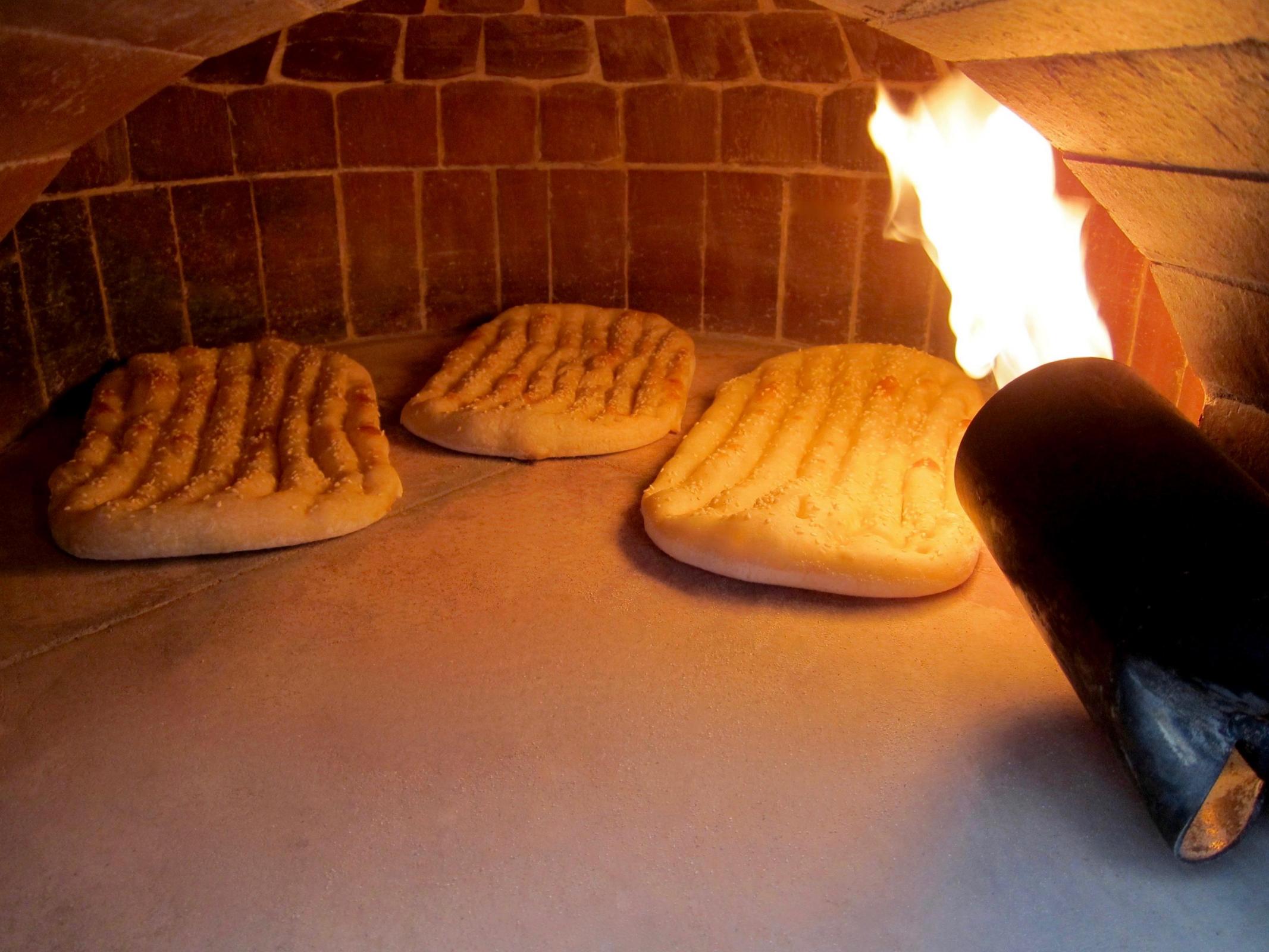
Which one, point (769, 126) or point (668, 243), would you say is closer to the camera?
Result: point (769, 126)

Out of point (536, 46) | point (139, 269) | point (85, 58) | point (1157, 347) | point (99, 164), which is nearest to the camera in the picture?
point (85, 58)

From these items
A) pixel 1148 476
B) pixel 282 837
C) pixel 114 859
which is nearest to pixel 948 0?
pixel 1148 476

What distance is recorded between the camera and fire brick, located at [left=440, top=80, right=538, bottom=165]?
2.97 metres

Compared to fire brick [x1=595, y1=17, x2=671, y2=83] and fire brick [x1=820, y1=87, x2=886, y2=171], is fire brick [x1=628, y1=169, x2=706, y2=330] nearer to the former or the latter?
fire brick [x1=595, y1=17, x2=671, y2=83]

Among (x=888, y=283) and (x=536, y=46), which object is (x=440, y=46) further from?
(x=888, y=283)

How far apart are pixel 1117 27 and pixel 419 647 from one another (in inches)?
48.6

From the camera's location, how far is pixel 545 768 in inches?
54.6

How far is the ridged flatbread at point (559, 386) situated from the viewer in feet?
7.61

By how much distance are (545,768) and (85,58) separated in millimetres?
1073

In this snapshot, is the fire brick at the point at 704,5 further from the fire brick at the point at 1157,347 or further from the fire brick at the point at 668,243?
the fire brick at the point at 1157,347

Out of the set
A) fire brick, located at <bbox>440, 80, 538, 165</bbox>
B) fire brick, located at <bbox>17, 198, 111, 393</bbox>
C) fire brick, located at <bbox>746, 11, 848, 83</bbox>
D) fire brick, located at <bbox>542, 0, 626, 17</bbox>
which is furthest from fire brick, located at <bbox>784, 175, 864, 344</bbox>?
fire brick, located at <bbox>17, 198, 111, 393</bbox>

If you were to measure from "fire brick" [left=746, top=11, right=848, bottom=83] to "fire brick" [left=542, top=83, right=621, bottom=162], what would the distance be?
16.8 inches

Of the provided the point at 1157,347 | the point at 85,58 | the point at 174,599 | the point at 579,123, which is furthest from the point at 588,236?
the point at 85,58

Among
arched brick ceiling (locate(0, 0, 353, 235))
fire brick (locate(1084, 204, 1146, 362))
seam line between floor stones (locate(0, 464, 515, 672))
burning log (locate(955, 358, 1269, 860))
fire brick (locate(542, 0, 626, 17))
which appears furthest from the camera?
fire brick (locate(542, 0, 626, 17))
